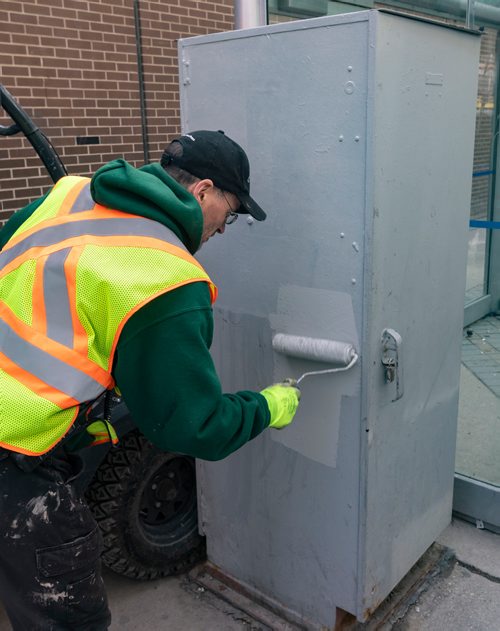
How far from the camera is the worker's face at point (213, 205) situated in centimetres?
204

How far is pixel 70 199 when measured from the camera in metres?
1.95

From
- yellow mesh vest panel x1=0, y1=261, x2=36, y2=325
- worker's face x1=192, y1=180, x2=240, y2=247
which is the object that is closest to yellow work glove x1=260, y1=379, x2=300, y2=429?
worker's face x1=192, y1=180, x2=240, y2=247

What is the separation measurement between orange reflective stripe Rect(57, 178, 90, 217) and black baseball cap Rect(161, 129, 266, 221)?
27 centimetres

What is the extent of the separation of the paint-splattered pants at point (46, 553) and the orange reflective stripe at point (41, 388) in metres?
0.27

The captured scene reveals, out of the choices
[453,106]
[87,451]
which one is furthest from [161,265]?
[453,106]

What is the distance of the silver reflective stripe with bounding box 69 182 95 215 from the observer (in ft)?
6.15

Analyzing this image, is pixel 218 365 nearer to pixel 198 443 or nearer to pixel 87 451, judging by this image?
pixel 87 451

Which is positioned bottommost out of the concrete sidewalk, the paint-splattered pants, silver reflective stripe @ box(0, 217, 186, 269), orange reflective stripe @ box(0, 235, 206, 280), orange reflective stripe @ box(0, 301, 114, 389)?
the concrete sidewalk

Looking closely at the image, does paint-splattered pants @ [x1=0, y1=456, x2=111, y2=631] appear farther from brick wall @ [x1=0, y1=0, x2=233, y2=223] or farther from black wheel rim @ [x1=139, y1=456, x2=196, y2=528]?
brick wall @ [x1=0, y1=0, x2=233, y2=223]

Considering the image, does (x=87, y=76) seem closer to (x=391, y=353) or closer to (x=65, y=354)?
(x=391, y=353)

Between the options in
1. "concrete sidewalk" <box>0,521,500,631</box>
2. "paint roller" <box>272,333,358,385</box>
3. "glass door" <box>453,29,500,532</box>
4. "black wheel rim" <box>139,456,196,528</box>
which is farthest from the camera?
"glass door" <box>453,29,500,532</box>

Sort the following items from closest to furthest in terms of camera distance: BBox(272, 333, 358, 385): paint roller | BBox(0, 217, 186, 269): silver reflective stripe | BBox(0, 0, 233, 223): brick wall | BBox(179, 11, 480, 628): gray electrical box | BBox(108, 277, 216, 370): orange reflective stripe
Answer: BBox(108, 277, 216, 370): orange reflective stripe, BBox(0, 217, 186, 269): silver reflective stripe, BBox(179, 11, 480, 628): gray electrical box, BBox(272, 333, 358, 385): paint roller, BBox(0, 0, 233, 223): brick wall

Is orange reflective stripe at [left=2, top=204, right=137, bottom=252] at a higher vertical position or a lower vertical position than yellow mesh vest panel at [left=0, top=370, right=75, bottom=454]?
higher

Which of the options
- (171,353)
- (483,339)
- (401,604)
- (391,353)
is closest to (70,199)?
(171,353)
